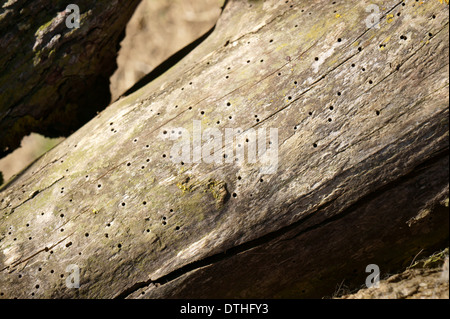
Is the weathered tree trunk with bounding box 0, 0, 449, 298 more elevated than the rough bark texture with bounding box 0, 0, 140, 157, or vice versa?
the rough bark texture with bounding box 0, 0, 140, 157

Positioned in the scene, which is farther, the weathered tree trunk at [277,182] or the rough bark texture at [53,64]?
the rough bark texture at [53,64]

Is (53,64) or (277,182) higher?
(53,64)

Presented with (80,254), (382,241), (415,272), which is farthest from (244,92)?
(415,272)

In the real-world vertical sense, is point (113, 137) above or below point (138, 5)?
below

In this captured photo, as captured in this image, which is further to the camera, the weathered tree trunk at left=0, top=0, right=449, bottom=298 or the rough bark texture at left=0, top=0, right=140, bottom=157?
the rough bark texture at left=0, top=0, right=140, bottom=157
